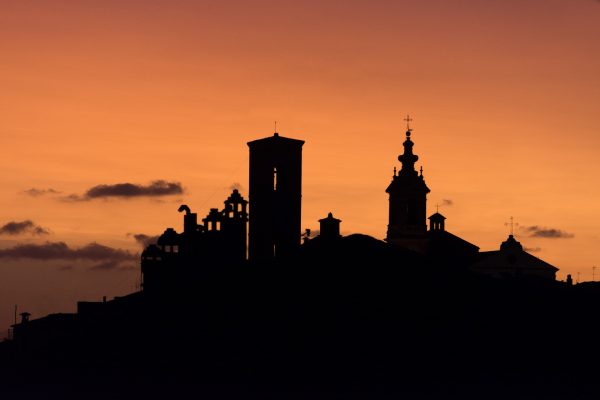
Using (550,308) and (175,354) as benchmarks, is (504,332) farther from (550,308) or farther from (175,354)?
(175,354)

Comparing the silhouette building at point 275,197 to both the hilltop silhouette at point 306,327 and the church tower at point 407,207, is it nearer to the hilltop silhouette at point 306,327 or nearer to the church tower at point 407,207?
the hilltop silhouette at point 306,327

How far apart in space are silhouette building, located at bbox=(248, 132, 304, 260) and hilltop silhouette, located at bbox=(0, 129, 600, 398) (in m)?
0.07

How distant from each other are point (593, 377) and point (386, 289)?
7.88 metres

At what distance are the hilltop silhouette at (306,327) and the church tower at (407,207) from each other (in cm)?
4836

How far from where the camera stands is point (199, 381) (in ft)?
Result: 165

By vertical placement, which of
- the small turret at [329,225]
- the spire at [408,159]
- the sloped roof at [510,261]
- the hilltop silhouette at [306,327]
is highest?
the spire at [408,159]

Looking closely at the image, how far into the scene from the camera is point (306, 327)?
1945 inches

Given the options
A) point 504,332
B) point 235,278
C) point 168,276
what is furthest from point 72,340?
point 504,332

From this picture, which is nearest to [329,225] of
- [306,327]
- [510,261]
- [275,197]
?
[275,197]

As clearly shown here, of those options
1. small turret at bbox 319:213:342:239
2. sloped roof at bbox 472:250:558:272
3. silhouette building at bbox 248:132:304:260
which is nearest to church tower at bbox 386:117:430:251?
sloped roof at bbox 472:250:558:272

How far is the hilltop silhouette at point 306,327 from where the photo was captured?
153 feet

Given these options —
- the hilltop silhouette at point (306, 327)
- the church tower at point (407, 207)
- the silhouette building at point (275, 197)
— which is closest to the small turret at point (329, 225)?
the hilltop silhouette at point (306, 327)

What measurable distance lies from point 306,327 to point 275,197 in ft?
49.9

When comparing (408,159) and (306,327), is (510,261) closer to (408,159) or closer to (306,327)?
(408,159)
